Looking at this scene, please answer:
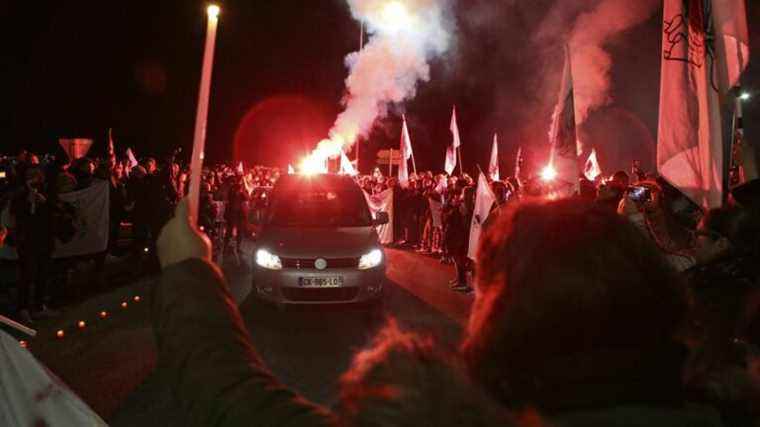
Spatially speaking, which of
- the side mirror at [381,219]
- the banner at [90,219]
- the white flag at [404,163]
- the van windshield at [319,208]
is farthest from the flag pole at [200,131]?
the white flag at [404,163]

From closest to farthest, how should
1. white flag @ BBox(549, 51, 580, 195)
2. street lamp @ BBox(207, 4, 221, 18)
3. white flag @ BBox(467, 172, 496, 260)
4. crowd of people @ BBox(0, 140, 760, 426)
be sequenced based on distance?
crowd of people @ BBox(0, 140, 760, 426) → street lamp @ BBox(207, 4, 221, 18) → white flag @ BBox(549, 51, 580, 195) → white flag @ BBox(467, 172, 496, 260)

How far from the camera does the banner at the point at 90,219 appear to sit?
405 inches

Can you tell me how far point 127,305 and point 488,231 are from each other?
8603 millimetres

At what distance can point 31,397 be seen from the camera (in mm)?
2893

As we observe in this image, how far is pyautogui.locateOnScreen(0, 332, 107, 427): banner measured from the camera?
9.21 feet

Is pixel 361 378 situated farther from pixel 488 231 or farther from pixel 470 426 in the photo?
pixel 488 231

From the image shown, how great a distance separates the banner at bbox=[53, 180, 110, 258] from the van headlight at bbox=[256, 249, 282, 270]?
4.17 metres

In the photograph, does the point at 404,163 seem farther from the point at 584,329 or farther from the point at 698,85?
the point at 584,329

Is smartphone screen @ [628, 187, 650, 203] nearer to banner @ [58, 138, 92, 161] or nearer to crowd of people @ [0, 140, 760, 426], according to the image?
crowd of people @ [0, 140, 760, 426]

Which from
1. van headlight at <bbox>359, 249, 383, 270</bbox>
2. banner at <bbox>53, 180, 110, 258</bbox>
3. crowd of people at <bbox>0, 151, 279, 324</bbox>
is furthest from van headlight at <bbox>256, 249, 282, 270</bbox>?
banner at <bbox>53, 180, 110, 258</bbox>

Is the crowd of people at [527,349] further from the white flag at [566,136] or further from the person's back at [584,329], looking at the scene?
the white flag at [566,136]

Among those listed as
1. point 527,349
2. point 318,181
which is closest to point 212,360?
point 527,349

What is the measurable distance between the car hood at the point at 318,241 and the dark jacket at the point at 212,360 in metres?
6.54

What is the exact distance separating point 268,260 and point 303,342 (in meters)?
1.54
